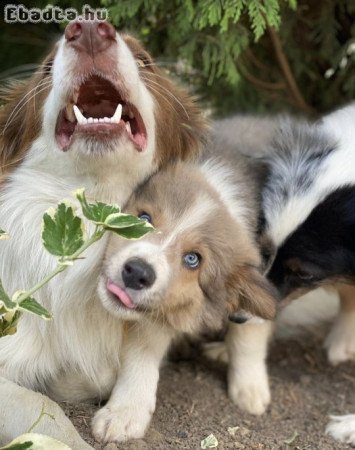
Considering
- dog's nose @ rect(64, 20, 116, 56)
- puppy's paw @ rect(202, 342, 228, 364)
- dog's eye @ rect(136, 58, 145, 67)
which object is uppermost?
dog's nose @ rect(64, 20, 116, 56)

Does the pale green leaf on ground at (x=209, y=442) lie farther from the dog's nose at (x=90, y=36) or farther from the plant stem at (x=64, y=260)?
the dog's nose at (x=90, y=36)

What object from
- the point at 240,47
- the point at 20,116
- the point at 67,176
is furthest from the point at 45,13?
the point at 67,176

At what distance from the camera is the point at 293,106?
452cm

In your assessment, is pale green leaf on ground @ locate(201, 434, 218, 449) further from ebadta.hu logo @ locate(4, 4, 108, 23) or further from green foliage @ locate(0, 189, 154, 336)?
ebadta.hu logo @ locate(4, 4, 108, 23)

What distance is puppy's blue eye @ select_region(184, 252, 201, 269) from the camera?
99.5 inches

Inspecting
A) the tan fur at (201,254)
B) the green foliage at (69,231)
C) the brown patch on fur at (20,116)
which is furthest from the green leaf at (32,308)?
the brown patch on fur at (20,116)

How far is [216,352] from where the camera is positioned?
3.48m

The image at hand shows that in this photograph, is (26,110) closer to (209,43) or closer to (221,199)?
(221,199)

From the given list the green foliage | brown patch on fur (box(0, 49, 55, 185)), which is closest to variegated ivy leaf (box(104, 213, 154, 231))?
the green foliage

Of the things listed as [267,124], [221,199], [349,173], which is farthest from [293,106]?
[221,199]

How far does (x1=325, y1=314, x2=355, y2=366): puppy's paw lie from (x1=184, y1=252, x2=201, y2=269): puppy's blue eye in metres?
1.30

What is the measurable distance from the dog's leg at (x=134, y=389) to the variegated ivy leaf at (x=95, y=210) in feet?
2.38

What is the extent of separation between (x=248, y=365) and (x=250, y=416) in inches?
8.4

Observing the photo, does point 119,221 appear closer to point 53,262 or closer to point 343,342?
point 53,262
